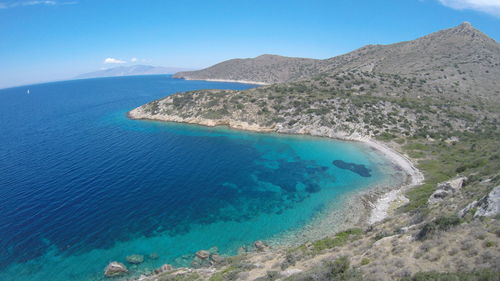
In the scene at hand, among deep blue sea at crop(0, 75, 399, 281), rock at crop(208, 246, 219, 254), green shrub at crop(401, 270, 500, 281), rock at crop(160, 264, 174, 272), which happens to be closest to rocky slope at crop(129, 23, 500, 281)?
green shrub at crop(401, 270, 500, 281)

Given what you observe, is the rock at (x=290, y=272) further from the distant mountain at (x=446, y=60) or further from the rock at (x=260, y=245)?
the distant mountain at (x=446, y=60)

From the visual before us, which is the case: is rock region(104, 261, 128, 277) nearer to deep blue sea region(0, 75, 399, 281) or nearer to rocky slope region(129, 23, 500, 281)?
deep blue sea region(0, 75, 399, 281)

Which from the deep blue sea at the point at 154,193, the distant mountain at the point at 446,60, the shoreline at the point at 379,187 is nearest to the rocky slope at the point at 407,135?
the distant mountain at the point at 446,60

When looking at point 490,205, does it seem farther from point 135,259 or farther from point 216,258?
point 135,259

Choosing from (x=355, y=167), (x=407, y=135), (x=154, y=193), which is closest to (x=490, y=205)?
(x=355, y=167)

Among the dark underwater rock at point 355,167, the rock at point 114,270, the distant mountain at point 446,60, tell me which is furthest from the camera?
the distant mountain at point 446,60

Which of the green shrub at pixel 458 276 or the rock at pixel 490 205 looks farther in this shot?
the rock at pixel 490 205
